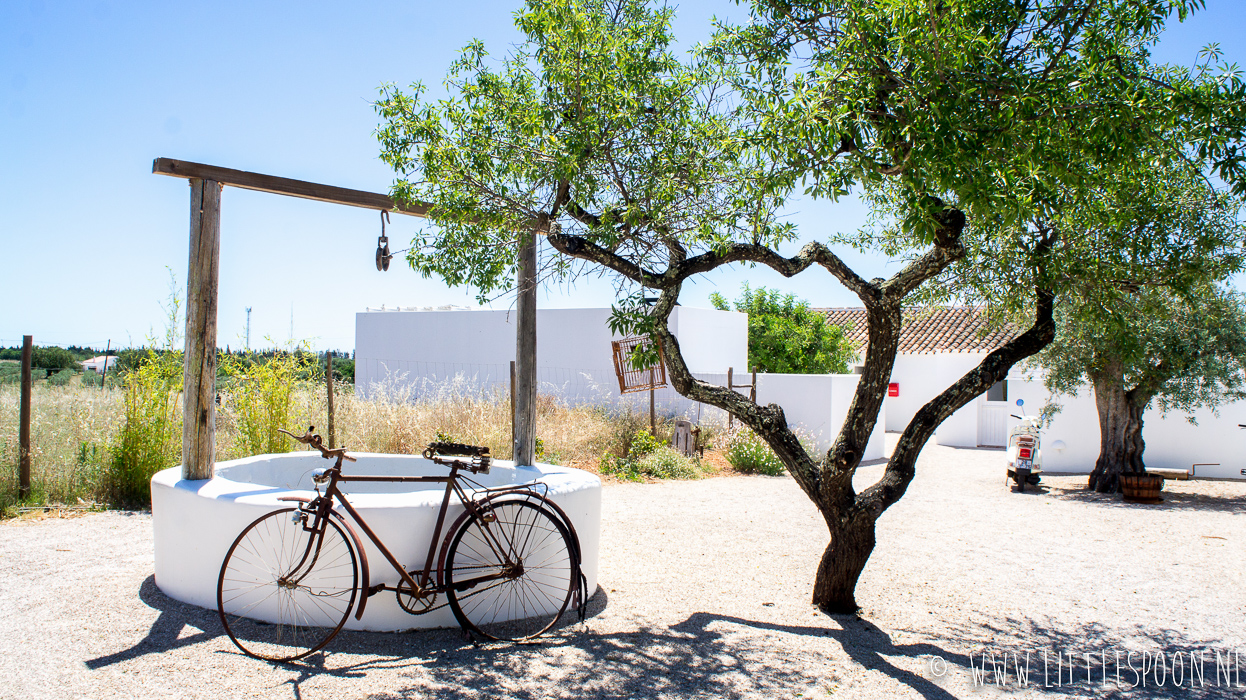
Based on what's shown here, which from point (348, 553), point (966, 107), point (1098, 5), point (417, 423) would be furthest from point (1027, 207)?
point (417, 423)

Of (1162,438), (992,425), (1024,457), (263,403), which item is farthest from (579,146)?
(992,425)

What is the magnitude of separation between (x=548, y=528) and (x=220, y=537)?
1.93 metres

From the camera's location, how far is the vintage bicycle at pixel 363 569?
404cm

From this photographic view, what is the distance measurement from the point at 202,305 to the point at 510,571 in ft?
9.36

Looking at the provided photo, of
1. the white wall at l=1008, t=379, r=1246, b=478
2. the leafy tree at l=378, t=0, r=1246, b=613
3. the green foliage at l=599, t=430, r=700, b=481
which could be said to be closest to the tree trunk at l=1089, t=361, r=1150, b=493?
the white wall at l=1008, t=379, r=1246, b=478

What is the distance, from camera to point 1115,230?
516 centimetres

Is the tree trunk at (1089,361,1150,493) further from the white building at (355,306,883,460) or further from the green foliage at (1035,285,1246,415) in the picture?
the white building at (355,306,883,460)

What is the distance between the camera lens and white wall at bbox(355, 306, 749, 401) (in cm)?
1755

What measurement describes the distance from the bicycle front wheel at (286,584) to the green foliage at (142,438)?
3.90 m

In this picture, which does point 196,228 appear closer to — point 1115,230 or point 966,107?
point 966,107

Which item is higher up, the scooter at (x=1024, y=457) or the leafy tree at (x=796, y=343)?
the leafy tree at (x=796, y=343)

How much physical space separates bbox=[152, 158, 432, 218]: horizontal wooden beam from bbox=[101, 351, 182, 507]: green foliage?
3.29 m

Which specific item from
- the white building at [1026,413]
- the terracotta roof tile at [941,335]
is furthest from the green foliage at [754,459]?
the terracotta roof tile at [941,335]

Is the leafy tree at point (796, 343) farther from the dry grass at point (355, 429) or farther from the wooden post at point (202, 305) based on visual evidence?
the wooden post at point (202, 305)
